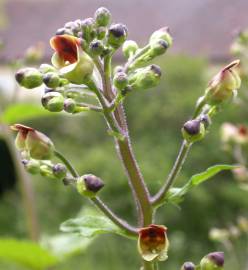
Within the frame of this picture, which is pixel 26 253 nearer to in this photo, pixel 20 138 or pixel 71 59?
pixel 20 138

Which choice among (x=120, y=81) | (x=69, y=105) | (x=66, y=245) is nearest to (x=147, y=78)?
(x=120, y=81)

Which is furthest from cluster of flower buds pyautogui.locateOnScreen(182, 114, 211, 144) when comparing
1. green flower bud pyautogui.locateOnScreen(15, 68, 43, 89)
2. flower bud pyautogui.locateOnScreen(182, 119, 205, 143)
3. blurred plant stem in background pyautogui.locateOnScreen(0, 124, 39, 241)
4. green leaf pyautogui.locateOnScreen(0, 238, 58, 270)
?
blurred plant stem in background pyautogui.locateOnScreen(0, 124, 39, 241)

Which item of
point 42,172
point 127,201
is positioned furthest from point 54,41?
point 127,201

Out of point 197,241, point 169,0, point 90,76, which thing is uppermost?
point 169,0

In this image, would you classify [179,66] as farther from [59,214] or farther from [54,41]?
[54,41]

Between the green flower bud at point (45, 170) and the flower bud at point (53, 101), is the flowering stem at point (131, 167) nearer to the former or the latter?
the flower bud at point (53, 101)

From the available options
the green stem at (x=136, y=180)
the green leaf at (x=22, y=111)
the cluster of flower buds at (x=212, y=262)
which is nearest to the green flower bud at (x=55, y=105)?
the green stem at (x=136, y=180)
